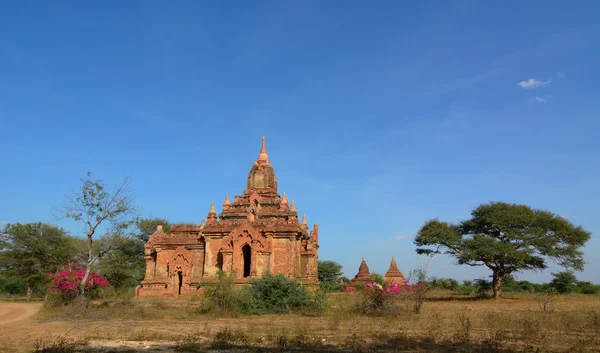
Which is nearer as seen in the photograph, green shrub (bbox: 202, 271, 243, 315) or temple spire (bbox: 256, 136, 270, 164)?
green shrub (bbox: 202, 271, 243, 315)

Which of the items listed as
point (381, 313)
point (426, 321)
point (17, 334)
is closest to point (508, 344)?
point (426, 321)

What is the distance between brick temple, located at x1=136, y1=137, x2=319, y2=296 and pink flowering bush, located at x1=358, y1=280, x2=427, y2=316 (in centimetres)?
612

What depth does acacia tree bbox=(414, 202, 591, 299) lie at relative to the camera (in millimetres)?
30094

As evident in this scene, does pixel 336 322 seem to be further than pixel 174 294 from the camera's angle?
No

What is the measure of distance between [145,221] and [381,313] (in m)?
34.0

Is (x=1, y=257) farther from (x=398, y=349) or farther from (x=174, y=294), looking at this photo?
(x=398, y=349)

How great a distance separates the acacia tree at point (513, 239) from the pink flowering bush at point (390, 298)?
14.6 metres

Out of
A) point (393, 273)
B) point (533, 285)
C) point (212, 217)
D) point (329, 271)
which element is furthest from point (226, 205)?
point (533, 285)

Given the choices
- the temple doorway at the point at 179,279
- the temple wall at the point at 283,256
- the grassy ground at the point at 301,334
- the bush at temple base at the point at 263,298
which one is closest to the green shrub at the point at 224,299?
the bush at temple base at the point at 263,298

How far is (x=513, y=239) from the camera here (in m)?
30.8

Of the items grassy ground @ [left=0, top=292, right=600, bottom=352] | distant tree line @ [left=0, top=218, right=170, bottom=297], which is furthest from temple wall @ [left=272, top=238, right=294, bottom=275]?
distant tree line @ [left=0, top=218, right=170, bottom=297]

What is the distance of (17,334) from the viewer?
12.2 metres

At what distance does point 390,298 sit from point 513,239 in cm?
1786

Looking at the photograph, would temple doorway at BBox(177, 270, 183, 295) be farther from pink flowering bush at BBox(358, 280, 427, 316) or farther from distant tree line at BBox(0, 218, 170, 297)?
pink flowering bush at BBox(358, 280, 427, 316)
